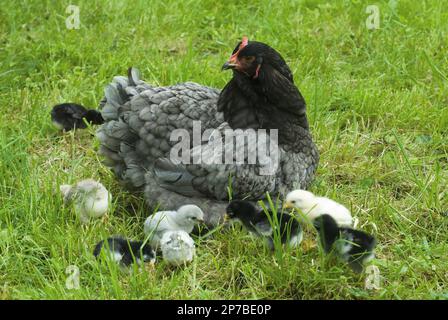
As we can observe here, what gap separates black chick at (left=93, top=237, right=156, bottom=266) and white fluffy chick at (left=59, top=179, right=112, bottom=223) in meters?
0.31

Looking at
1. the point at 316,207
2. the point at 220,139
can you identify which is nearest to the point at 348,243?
the point at 316,207

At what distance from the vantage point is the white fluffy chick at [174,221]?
12.8ft

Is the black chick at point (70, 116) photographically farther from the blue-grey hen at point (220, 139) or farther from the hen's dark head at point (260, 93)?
the hen's dark head at point (260, 93)

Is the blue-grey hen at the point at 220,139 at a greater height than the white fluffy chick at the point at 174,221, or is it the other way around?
the blue-grey hen at the point at 220,139

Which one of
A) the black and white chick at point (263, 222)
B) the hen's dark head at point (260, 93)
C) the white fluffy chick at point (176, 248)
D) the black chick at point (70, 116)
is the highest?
the hen's dark head at point (260, 93)

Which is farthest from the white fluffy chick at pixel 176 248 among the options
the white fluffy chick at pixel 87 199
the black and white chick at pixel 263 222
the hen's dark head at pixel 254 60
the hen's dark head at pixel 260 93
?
the hen's dark head at pixel 254 60

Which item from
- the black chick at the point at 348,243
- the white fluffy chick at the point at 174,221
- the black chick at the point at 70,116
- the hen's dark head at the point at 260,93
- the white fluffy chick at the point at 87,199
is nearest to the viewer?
the black chick at the point at 348,243

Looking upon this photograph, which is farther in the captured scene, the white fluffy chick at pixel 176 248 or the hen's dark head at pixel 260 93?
the hen's dark head at pixel 260 93

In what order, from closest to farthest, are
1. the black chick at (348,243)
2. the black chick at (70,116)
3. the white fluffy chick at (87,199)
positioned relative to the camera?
the black chick at (348,243)
the white fluffy chick at (87,199)
the black chick at (70,116)

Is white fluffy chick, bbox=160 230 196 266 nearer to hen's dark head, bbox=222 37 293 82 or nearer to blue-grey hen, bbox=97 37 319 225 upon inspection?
blue-grey hen, bbox=97 37 319 225

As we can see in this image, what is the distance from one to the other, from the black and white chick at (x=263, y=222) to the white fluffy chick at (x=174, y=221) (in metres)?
0.18

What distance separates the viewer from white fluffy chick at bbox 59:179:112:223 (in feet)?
13.2

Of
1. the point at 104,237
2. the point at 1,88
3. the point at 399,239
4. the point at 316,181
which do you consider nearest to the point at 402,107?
the point at 316,181

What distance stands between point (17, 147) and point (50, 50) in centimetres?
148
